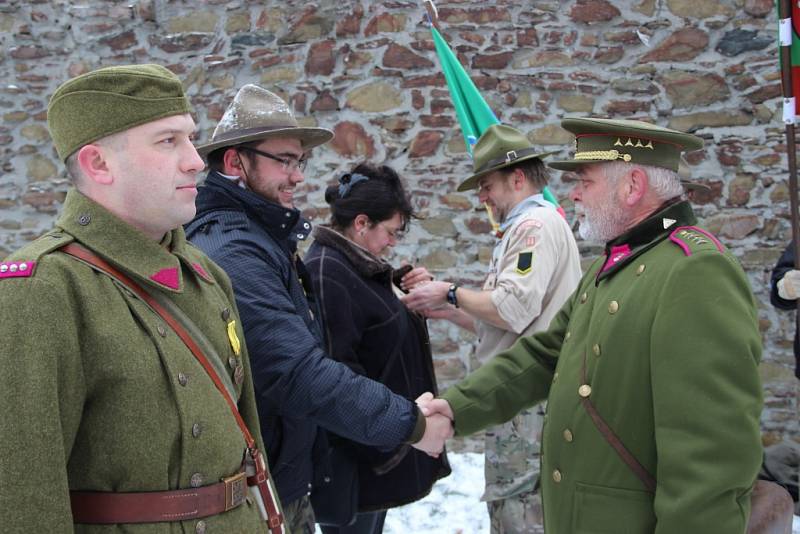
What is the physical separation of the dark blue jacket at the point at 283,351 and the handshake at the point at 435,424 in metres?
0.09

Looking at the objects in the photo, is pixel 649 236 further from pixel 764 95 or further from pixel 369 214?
pixel 764 95

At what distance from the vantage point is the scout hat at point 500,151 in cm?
359

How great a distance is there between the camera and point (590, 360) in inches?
83.7

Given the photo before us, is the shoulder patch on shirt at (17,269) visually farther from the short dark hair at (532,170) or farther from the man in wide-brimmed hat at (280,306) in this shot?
the short dark hair at (532,170)

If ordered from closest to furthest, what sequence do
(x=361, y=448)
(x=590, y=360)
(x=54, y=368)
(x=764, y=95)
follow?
(x=54, y=368) < (x=590, y=360) < (x=361, y=448) < (x=764, y=95)

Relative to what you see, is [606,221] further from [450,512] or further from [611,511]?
[450,512]

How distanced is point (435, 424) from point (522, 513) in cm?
114

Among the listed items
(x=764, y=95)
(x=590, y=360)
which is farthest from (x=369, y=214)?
(x=764, y=95)

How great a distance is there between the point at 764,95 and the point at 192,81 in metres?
3.93

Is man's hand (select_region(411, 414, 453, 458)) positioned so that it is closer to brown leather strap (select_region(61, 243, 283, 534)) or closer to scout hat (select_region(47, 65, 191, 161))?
brown leather strap (select_region(61, 243, 283, 534))

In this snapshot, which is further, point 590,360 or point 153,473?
point 590,360

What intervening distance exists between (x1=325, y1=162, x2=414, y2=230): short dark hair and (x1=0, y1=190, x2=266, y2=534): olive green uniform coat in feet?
5.24

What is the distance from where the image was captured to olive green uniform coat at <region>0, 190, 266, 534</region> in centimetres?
129

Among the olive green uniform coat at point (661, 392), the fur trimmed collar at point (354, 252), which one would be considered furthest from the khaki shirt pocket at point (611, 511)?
the fur trimmed collar at point (354, 252)
